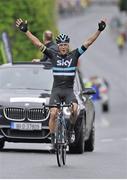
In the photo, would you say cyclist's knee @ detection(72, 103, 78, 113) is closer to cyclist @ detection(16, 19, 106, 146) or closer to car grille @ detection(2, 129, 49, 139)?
cyclist @ detection(16, 19, 106, 146)

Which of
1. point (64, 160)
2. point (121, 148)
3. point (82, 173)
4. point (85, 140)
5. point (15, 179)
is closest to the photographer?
point (15, 179)

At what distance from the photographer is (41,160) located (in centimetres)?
1723

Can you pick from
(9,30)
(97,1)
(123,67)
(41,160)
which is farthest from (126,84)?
(97,1)

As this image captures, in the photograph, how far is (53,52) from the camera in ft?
54.9

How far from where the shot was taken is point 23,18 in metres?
42.2

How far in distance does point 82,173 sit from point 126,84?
5786 centimetres

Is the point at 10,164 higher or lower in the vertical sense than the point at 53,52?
lower

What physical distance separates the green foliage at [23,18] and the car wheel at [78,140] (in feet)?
74.1

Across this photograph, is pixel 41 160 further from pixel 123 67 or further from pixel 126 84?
pixel 123 67

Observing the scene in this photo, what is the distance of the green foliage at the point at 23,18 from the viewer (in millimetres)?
41844

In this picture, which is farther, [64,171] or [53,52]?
[53,52]

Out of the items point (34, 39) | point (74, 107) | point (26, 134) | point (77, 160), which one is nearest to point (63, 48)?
point (34, 39)

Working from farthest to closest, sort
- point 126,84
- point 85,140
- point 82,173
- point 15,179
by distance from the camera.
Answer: point 126,84 < point 85,140 < point 82,173 < point 15,179

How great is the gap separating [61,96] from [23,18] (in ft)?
84.2
